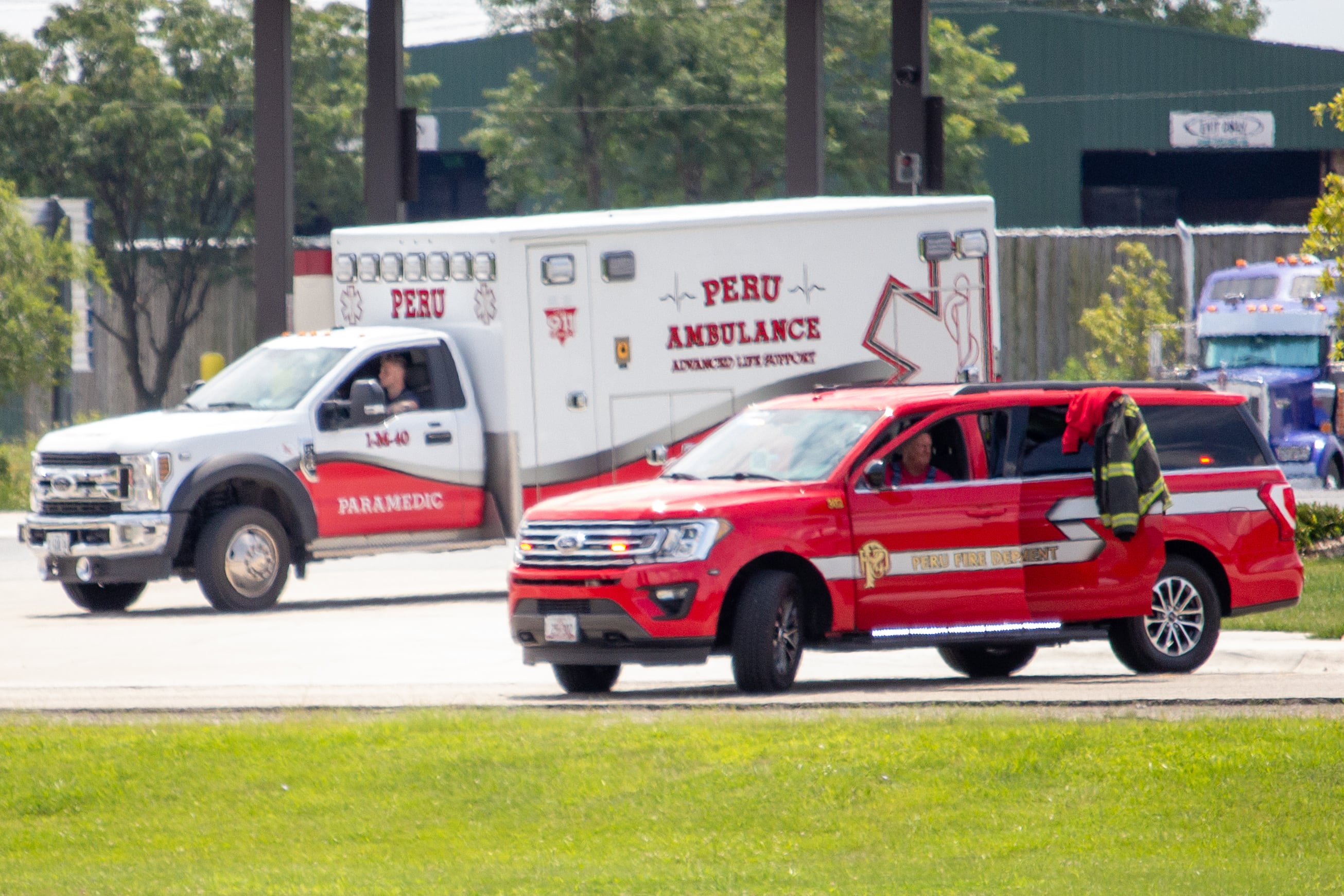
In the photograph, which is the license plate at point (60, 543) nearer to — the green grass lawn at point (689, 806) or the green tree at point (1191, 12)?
the green grass lawn at point (689, 806)

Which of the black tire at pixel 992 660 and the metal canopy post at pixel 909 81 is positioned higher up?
the metal canopy post at pixel 909 81

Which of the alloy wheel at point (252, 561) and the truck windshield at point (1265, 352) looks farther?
the truck windshield at point (1265, 352)

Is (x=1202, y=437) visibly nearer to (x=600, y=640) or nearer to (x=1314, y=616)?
(x=1314, y=616)

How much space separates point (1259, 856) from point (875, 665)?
241 inches

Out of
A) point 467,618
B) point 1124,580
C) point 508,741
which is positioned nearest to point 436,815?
point 508,741

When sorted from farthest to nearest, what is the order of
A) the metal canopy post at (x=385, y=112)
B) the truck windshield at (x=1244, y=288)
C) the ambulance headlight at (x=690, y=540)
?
the truck windshield at (x=1244, y=288), the metal canopy post at (x=385, y=112), the ambulance headlight at (x=690, y=540)

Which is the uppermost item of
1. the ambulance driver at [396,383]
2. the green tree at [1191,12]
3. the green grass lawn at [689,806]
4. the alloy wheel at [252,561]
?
the green tree at [1191,12]

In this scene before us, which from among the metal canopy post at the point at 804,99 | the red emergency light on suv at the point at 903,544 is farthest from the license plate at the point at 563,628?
the metal canopy post at the point at 804,99

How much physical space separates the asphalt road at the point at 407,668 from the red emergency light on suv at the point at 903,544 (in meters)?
0.34

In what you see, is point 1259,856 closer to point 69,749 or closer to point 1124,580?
point 1124,580

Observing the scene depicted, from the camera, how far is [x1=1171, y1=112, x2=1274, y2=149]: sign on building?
51.2 m

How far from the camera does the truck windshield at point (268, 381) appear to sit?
18562 millimetres

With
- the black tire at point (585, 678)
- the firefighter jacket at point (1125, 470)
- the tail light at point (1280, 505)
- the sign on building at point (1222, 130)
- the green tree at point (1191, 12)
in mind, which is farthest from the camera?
the green tree at point (1191, 12)

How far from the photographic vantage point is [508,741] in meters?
10.6
